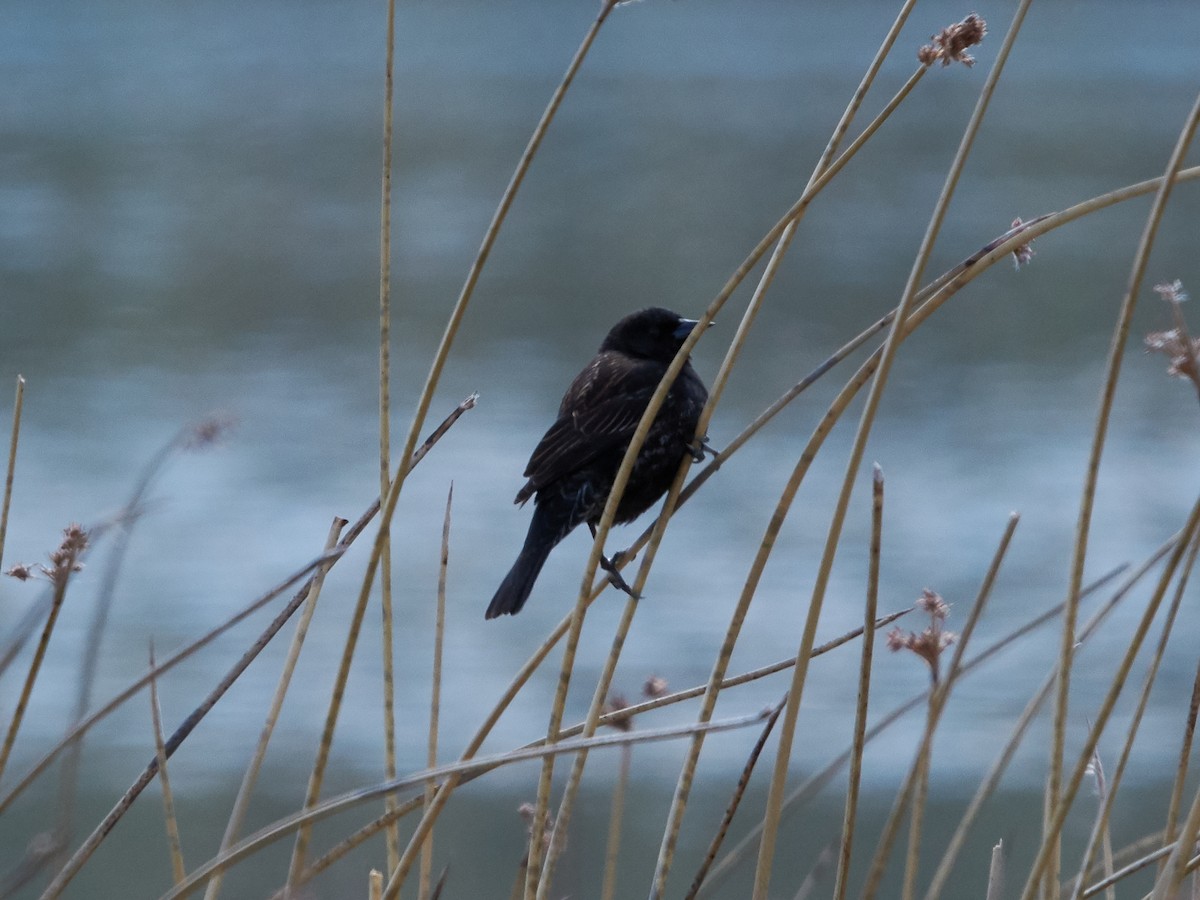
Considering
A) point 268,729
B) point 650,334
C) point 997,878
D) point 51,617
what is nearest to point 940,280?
point 997,878

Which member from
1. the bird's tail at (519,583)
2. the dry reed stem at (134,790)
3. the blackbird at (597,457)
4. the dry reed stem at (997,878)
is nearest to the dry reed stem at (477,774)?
the dry reed stem at (134,790)

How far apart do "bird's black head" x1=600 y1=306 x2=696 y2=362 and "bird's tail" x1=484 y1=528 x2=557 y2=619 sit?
828 mm

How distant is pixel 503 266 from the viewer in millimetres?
14938

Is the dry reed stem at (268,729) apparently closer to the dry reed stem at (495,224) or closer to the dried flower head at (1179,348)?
the dry reed stem at (495,224)

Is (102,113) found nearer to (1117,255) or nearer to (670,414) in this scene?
(1117,255)

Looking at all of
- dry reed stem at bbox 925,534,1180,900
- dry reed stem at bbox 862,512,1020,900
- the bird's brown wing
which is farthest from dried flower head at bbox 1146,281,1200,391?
the bird's brown wing

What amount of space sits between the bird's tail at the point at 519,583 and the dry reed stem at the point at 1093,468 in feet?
4.81

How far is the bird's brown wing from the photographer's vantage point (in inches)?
139

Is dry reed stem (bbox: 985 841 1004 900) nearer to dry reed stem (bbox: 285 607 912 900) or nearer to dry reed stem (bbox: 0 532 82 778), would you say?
dry reed stem (bbox: 285 607 912 900)

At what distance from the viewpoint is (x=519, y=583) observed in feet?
→ 10.9

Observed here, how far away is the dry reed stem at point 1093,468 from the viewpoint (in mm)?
1672

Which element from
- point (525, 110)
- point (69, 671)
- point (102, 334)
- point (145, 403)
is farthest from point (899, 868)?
point (525, 110)

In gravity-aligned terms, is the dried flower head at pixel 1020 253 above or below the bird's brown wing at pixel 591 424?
above

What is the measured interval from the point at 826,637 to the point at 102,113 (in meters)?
17.2
